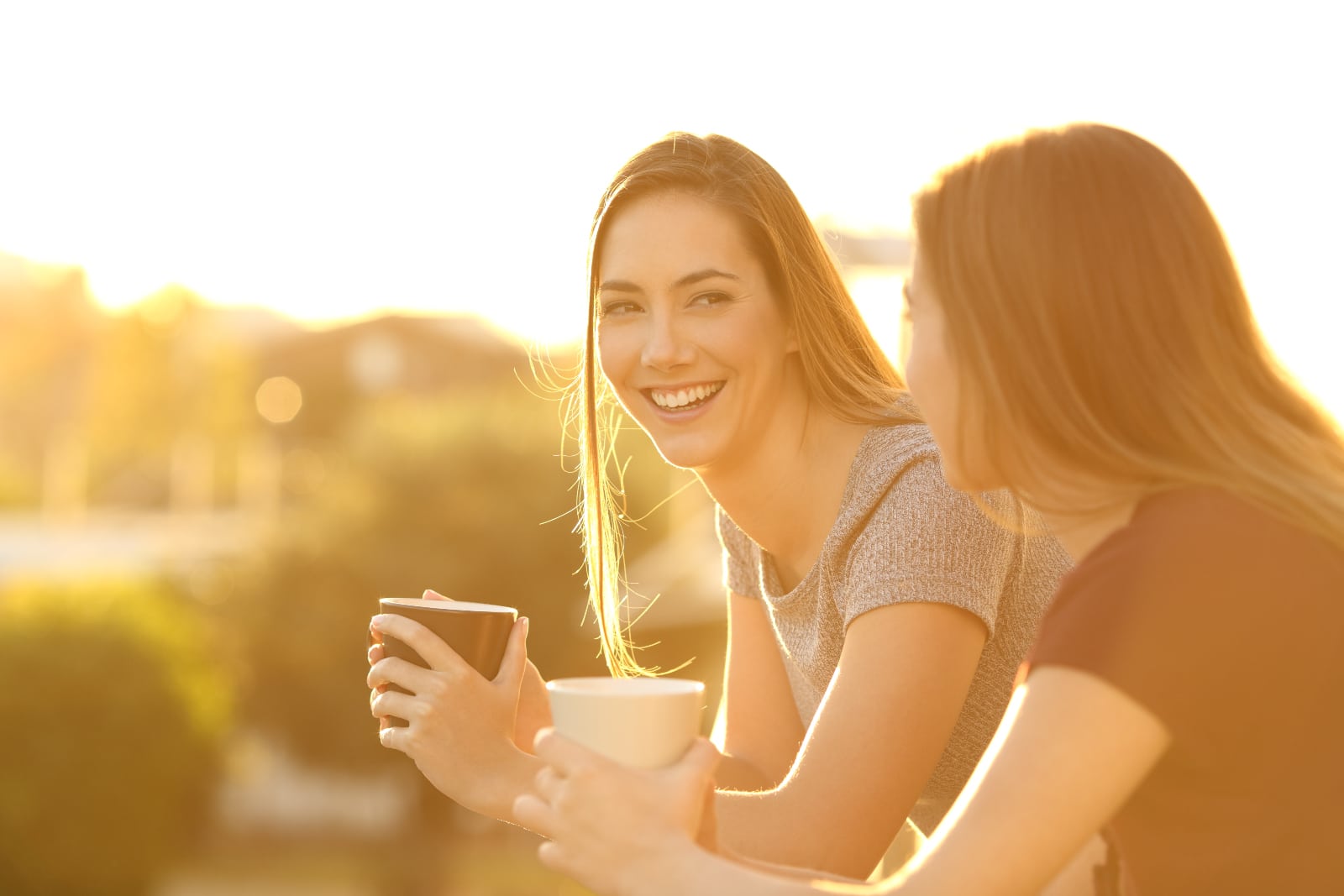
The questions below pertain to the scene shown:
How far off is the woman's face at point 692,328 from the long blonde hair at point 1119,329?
3.09 ft

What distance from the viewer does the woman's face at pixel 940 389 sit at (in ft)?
5.25

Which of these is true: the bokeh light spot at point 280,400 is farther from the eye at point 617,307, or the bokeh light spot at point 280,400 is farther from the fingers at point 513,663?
the fingers at point 513,663

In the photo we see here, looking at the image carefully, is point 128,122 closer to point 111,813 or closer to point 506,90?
point 506,90

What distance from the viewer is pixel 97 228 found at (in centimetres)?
4006

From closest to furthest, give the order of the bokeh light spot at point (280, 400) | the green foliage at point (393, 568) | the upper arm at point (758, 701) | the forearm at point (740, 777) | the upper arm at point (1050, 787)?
the upper arm at point (1050, 787)
the forearm at point (740, 777)
the upper arm at point (758, 701)
the green foliage at point (393, 568)
the bokeh light spot at point (280, 400)

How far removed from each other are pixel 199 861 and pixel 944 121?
16.6 m

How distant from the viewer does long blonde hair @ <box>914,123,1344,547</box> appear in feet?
4.89

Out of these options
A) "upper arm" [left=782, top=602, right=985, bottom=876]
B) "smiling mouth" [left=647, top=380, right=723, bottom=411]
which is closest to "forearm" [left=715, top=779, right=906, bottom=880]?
"upper arm" [left=782, top=602, right=985, bottom=876]

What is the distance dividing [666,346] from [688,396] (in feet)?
0.37

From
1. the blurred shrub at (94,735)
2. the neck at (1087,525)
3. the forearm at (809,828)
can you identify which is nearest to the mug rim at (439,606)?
the forearm at (809,828)

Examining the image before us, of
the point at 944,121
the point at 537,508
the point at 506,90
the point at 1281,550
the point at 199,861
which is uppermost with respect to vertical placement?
the point at 506,90

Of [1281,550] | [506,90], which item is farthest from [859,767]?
[506,90]

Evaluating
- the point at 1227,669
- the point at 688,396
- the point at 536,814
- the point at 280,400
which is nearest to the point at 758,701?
the point at 688,396

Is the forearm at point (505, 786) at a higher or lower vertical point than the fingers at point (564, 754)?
lower
